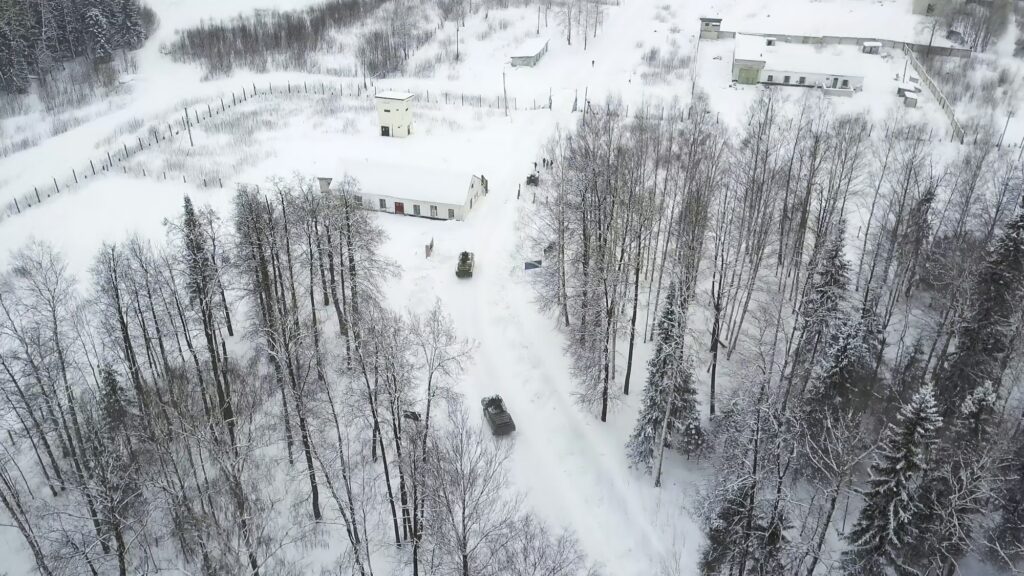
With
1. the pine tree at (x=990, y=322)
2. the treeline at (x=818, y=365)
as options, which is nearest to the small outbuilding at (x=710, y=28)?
the treeline at (x=818, y=365)

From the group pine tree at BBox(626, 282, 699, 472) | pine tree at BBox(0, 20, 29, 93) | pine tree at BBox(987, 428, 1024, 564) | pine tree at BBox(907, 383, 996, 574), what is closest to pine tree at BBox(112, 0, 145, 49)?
pine tree at BBox(0, 20, 29, 93)

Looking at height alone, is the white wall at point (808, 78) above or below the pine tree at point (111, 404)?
above

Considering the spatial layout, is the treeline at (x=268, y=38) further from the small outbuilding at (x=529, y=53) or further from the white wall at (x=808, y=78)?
the white wall at (x=808, y=78)

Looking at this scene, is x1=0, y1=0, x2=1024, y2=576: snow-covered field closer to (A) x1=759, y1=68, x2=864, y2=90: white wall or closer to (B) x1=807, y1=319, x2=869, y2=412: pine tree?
(A) x1=759, y1=68, x2=864, y2=90: white wall

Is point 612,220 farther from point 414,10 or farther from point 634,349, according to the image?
point 414,10

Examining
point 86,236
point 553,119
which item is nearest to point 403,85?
point 553,119
